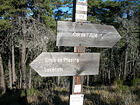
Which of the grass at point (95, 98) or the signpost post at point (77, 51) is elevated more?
the signpost post at point (77, 51)

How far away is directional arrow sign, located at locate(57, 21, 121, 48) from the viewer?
6.64ft

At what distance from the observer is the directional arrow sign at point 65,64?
192 cm

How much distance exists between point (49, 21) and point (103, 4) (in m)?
7.21

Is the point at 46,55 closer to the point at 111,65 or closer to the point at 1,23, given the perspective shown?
the point at 1,23

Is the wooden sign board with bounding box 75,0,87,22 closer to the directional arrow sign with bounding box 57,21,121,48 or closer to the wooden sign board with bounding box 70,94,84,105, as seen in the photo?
the directional arrow sign with bounding box 57,21,121,48

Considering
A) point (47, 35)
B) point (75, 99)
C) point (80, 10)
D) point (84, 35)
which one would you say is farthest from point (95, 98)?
point (47, 35)

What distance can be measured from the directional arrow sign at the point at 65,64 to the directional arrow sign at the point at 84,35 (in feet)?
0.61

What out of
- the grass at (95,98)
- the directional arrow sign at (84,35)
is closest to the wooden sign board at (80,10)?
the directional arrow sign at (84,35)

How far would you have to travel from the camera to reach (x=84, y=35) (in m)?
2.12

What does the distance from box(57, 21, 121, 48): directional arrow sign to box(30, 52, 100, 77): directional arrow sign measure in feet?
0.61

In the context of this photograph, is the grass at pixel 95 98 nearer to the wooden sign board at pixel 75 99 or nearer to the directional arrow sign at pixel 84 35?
the wooden sign board at pixel 75 99

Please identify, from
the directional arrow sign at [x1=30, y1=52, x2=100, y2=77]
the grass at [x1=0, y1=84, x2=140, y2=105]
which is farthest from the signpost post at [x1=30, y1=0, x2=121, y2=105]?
the grass at [x1=0, y1=84, x2=140, y2=105]

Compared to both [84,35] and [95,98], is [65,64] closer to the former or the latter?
[84,35]

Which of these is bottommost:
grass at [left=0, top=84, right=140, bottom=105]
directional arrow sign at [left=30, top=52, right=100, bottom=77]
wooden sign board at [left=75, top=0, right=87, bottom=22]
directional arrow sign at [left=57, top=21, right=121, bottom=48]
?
grass at [left=0, top=84, right=140, bottom=105]
